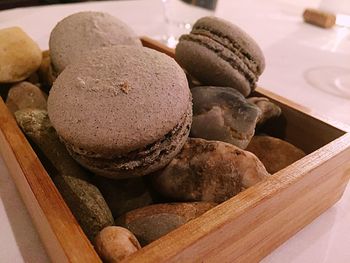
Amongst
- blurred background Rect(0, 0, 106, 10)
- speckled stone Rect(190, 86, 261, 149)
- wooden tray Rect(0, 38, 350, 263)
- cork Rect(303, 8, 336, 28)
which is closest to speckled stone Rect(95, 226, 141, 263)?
wooden tray Rect(0, 38, 350, 263)

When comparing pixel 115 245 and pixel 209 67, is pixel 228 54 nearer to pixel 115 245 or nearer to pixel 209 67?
pixel 209 67

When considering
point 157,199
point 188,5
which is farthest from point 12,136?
point 188,5

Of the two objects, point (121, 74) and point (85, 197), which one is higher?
point (121, 74)

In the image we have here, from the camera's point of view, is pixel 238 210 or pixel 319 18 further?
pixel 319 18

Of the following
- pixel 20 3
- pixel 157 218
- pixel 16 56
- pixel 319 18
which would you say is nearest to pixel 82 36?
pixel 16 56

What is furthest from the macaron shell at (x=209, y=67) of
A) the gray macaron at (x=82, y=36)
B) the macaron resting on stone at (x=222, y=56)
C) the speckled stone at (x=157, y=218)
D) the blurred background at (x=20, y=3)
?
the blurred background at (x=20, y=3)

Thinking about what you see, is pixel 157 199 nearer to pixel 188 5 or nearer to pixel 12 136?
pixel 12 136

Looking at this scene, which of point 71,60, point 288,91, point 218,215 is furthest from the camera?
point 288,91
